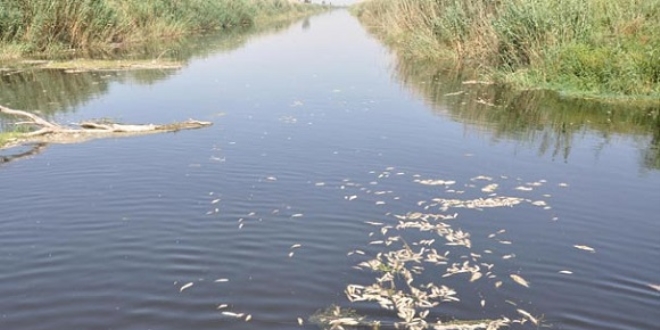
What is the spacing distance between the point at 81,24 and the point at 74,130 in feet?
59.7

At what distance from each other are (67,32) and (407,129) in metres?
21.4

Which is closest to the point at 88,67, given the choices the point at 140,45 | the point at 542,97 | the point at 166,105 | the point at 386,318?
the point at 166,105

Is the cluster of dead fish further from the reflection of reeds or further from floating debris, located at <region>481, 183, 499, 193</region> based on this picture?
the reflection of reeds

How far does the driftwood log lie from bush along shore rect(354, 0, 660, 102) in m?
13.0

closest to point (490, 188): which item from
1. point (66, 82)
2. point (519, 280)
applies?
point (519, 280)

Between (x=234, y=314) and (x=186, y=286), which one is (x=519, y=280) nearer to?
(x=234, y=314)

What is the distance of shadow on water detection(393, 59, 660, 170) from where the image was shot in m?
14.4

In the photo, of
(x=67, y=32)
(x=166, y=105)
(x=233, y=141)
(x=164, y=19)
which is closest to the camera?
(x=233, y=141)

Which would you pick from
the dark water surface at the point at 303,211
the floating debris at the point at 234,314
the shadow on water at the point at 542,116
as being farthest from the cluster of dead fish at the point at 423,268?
the shadow on water at the point at 542,116

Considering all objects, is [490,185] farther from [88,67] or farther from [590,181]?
[88,67]

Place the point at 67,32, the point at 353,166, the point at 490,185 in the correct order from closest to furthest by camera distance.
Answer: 1. the point at 490,185
2. the point at 353,166
3. the point at 67,32

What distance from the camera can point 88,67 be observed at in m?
24.7

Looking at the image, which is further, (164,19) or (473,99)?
(164,19)

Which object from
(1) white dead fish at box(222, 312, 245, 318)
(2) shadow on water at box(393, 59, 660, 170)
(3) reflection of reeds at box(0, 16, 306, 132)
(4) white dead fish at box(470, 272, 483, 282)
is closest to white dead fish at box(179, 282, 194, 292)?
(1) white dead fish at box(222, 312, 245, 318)
